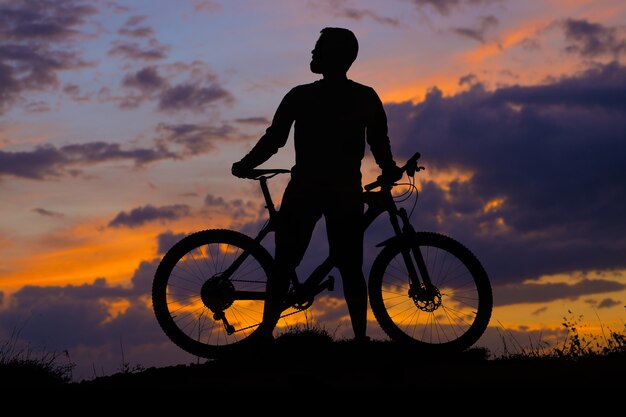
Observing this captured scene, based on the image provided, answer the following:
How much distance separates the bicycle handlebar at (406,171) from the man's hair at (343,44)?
125 cm

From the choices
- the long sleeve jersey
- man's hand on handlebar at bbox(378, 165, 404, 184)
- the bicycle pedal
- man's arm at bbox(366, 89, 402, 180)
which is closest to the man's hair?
the long sleeve jersey

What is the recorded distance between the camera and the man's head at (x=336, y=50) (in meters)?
8.12

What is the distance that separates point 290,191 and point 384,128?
1223mm

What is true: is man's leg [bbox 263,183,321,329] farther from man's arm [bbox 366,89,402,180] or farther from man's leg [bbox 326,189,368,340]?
man's arm [bbox 366,89,402,180]

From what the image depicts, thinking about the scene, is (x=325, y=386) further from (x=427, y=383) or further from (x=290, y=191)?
(x=290, y=191)

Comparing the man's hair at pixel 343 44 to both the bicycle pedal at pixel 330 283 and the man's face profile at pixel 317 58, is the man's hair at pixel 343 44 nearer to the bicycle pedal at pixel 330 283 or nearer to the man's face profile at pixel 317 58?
the man's face profile at pixel 317 58

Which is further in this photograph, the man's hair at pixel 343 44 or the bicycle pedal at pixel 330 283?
the bicycle pedal at pixel 330 283

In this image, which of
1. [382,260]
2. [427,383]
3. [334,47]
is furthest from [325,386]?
[334,47]

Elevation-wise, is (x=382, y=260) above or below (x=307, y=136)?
below

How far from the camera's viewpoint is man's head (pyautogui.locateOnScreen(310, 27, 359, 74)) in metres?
8.12

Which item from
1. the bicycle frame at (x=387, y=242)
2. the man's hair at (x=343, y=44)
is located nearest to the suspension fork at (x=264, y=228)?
the bicycle frame at (x=387, y=242)

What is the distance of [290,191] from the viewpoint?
830cm

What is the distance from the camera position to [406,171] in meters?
8.91

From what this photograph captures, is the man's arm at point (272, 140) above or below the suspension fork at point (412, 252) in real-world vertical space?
above
